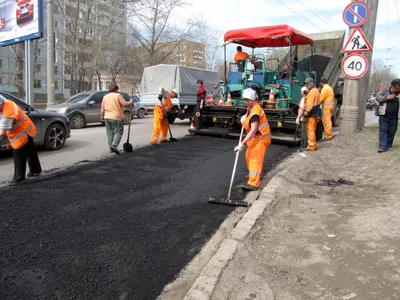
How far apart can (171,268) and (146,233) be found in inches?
28.7

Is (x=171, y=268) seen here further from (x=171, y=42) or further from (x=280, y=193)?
(x=171, y=42)

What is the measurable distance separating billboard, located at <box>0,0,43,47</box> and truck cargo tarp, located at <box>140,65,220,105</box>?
16.7 ft

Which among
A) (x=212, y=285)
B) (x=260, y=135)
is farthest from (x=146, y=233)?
(x=260, y=135)

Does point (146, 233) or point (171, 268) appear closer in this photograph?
point (171, 268)

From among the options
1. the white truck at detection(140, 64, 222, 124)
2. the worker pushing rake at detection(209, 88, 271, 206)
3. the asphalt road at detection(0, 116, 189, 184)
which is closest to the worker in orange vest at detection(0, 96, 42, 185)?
the asphalt road at detection(0, 116, 189, 184)

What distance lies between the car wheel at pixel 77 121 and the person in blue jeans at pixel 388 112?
10.9 m

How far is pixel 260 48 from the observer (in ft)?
37.5

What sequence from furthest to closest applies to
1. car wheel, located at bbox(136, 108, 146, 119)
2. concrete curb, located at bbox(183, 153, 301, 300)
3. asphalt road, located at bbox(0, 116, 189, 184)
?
1. car wheel, located at bbox(136, 108, 146, 119)
2. asphalt road, located at bbox(0, 116, 189, 184)
3. concrete curb, located at bbox(183, 153, 301, 300)

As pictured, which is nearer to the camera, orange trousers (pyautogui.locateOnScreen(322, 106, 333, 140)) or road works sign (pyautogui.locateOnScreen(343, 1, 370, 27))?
road works sign (pyautogui.locateOnScreen(343, 1, 370, 27))

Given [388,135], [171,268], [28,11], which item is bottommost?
[171,268]

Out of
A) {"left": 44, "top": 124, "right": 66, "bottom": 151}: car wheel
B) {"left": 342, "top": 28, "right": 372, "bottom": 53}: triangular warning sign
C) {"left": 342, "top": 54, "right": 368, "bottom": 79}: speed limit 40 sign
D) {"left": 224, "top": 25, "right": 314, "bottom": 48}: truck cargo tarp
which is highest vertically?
{"left": 224, "top": 25, "right": 314, "bottom": 48}: truck cargo tarp

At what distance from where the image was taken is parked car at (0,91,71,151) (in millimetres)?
8182

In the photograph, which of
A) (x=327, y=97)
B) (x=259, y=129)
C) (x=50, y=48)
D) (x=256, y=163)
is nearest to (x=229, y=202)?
(x=256, y=163)

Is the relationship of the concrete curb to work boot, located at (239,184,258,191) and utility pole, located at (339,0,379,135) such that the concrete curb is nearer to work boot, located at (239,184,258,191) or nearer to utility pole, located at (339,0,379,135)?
work boot, located at (239,184,258,191)
